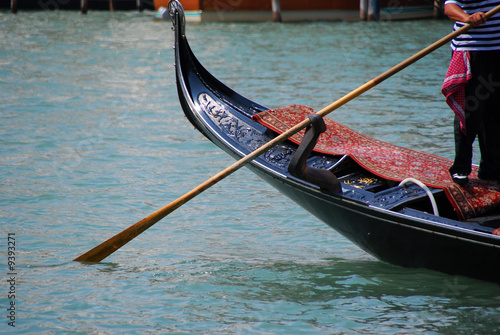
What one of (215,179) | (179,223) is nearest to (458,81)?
(215,179)

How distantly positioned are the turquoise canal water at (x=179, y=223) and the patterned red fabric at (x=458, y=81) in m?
0.65

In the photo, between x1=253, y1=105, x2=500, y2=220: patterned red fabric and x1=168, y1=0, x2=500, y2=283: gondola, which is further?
x1=253, y1=105, x2=500, y2=220: patterned red fabric

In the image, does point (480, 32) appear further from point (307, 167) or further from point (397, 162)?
point (307, 167)

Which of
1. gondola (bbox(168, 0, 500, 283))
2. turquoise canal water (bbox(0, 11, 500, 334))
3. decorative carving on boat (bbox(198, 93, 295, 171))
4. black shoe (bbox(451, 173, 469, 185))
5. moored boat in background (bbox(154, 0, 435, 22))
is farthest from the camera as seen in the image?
moored boat in background (bbox(154, 0, 435, 22))

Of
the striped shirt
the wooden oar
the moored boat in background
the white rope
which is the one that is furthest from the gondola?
the moored boat in background

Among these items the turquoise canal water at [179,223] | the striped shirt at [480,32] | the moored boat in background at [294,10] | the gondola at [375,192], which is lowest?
the turquoise canal water at [179,223]

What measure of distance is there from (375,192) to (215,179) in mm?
680

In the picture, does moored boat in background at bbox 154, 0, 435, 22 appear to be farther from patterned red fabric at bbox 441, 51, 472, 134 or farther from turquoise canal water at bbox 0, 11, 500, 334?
patterned red fabric at bbox 441, 51, 472, 134

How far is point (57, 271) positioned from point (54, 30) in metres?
8.99

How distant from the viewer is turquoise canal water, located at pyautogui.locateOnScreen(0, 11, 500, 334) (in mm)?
2469

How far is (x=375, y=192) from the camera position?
2.79m

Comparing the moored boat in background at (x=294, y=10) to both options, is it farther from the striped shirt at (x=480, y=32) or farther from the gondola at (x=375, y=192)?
the striped shirt at (x=480, y=32)

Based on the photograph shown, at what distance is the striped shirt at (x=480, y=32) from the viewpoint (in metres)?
2.45

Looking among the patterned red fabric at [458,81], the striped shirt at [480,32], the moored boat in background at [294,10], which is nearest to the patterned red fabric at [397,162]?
the patterned red fabric at [458,81]
